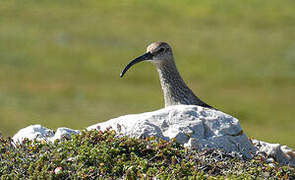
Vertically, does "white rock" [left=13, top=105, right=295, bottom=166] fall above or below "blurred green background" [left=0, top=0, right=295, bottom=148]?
below

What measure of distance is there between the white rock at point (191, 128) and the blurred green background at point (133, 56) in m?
23.6

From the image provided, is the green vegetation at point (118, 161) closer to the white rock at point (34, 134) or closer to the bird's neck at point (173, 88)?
the white rock at point (34, 134)

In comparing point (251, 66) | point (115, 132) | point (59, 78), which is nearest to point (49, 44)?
point (59, 78)

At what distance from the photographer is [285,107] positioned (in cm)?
4162

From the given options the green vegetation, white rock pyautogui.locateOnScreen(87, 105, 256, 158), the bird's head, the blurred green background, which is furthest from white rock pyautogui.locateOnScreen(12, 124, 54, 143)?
the blurred green background

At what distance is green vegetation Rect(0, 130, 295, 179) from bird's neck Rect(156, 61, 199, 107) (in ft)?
11.2

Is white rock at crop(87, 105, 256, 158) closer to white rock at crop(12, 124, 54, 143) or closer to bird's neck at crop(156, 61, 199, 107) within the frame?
white rock at crop(12, 124, 54, 143)

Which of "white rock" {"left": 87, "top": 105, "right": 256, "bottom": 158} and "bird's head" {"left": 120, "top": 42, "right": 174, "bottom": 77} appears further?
"bird's head" {"left": 120, "top": 42, "right": 174, "bottom": 77}

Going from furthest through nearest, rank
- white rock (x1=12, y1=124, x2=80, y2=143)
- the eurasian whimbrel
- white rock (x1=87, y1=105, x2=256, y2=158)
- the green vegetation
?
1. the eurasian whimbrel
2. white rock (x1=12, y1=124, x2=80, y2=143)
3. white rock (x1=87, y1=105, x2=256, y2=158)
4. the green vegetation

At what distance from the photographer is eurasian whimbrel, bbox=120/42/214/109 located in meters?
13.0

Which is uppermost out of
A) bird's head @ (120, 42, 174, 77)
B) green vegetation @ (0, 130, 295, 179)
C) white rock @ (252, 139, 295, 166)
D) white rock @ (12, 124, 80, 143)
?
bird's head @ (120, 42, 174, 77)

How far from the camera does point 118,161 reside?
8586 mm

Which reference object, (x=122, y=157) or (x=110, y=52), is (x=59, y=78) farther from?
(x=122, y=157)

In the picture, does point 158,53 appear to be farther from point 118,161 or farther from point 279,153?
point 118,161
